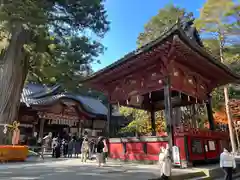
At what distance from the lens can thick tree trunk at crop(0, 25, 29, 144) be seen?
43.1 feet

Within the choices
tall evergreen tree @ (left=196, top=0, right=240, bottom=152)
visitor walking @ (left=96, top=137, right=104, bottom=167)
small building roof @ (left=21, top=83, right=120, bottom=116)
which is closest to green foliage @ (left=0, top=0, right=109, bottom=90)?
small building roof @ (left=21, top=83, right=120, bottom=116)

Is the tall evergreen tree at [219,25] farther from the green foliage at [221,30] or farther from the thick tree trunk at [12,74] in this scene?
the thick tree trunk at [12,74]

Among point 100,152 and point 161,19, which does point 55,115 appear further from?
point 161,19

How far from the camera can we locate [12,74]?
13578 millimetres

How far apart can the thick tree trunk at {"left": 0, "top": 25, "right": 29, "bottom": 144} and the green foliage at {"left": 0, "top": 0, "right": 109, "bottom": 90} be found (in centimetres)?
57

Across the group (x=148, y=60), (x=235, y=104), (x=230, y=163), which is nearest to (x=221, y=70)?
(x=148, y=60)

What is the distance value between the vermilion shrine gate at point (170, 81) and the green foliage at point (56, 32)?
3.88 m

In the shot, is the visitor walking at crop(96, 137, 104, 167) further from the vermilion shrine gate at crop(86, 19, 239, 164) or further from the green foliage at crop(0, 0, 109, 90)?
the green foliage at crop(0, 0, 109, 90)

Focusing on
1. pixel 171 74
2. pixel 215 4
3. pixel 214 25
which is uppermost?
pixel 215 4

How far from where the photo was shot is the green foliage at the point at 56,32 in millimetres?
11167

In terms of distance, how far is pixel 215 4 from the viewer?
17.0 meters

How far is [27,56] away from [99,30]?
6.17 metres

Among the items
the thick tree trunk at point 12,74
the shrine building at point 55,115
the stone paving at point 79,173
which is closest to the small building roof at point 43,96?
the shrine building at point 55,115

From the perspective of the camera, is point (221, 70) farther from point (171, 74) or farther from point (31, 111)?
point (31, 111)
